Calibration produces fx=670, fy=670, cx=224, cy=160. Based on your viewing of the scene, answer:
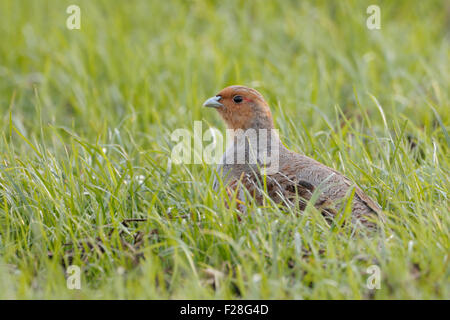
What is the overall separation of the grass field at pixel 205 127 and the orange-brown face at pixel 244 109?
0.99ft

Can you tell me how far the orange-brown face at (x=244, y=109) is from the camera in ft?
15.2

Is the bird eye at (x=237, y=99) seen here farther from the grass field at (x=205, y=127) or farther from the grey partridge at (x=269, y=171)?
the grass field at (x=205, y=127)

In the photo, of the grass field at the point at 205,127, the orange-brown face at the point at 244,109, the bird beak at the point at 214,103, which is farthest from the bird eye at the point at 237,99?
the grass field at the point at 205,127

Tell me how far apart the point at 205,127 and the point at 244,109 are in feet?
3.39

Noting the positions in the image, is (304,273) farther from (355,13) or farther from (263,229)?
(355,13)

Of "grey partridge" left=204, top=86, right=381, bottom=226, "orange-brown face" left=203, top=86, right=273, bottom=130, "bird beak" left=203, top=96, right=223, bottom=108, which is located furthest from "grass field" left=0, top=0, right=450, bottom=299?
"bird beak" left=203, top=96, right=223, bottom=108

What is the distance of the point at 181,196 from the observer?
4.14 m

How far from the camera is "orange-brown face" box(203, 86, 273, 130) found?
464 cm

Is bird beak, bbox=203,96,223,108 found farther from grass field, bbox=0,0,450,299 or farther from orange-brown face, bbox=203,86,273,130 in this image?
grass field, bbox=0,0,450,299

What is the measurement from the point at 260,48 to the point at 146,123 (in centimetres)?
223

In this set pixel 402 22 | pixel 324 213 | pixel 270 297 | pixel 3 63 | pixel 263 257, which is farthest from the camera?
pixel 402 22

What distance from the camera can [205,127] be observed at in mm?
5664

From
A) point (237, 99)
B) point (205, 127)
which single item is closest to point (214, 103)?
point (237, 99)

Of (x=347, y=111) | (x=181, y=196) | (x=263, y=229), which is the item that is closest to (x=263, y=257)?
(x=263, y=229)
